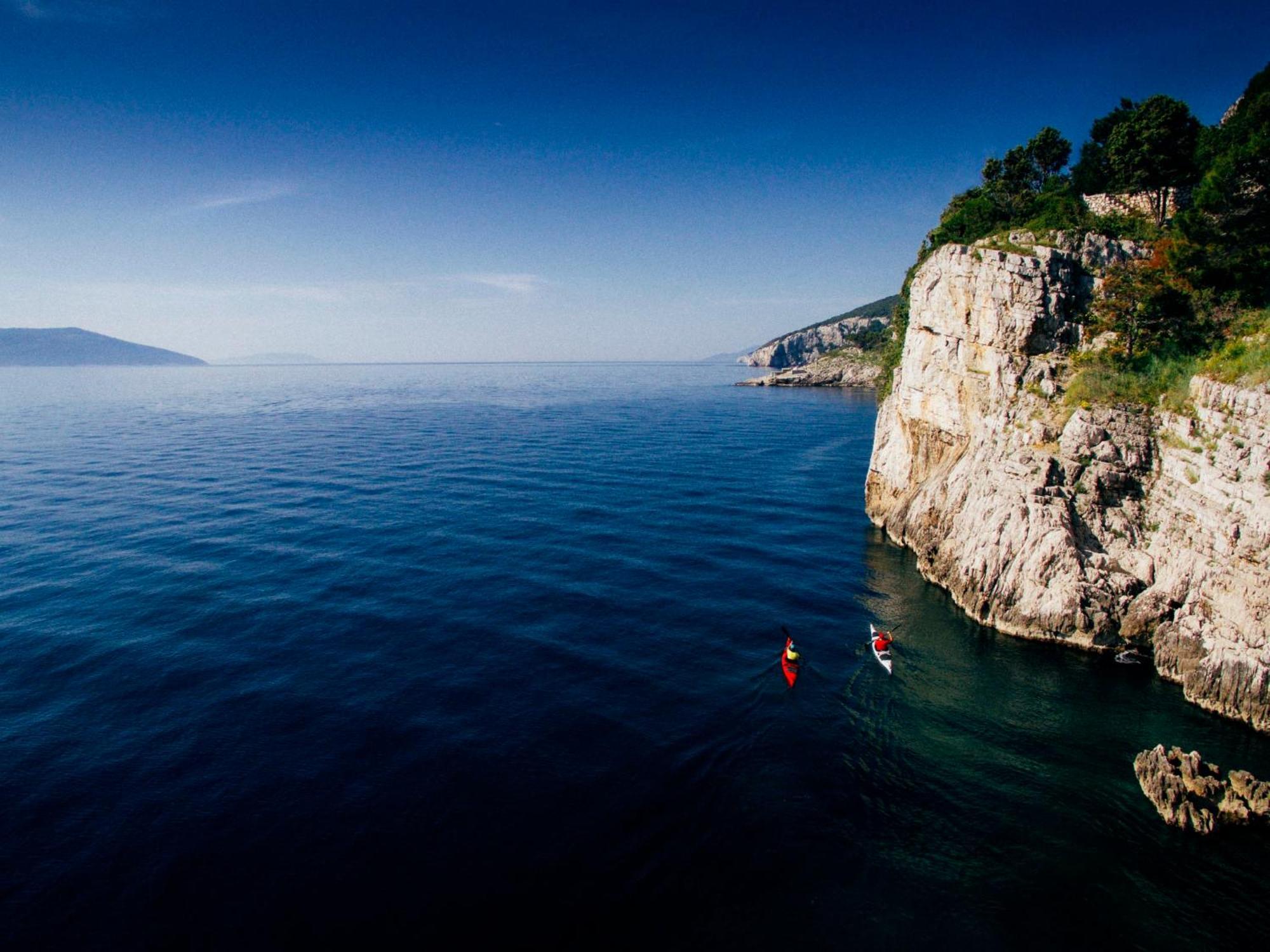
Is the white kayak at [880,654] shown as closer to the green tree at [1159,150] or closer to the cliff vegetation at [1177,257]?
the cliff vegetation at [1177,257]

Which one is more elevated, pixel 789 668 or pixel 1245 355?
pixel 1245 355

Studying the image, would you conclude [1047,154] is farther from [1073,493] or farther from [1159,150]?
[1073,493]

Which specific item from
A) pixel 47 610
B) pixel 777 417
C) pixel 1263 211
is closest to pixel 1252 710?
pixel 1263 211

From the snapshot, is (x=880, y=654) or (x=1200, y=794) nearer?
(x=1200, y=794)

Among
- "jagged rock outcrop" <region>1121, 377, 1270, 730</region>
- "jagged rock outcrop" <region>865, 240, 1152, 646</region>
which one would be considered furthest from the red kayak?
"jagged rock outcrop" <region>1121, 377, 1270, 730</region>

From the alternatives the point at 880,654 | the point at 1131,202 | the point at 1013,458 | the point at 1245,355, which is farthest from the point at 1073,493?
the point at 1131,202

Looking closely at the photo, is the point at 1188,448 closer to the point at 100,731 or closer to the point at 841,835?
the point at 841,835

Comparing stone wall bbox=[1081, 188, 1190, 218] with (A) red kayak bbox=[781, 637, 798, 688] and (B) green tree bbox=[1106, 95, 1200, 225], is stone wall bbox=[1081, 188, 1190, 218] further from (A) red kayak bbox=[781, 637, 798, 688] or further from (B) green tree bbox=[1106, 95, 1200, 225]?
(A) red kayak bbox=[781, 637, 798, 688]
